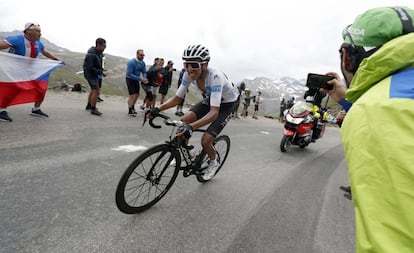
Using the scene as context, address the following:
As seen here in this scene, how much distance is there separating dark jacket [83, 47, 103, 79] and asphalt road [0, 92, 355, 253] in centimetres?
214

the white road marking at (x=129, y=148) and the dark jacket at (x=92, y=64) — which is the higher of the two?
the dark jacket at (x=92, y=64)

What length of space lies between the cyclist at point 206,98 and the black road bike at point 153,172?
289mm

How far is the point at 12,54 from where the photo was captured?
5.90 metres

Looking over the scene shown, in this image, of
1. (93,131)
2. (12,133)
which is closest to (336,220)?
(93,131)

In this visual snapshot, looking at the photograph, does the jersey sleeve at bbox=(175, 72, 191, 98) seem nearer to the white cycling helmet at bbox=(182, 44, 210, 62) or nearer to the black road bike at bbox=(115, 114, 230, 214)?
the white cycling helmet at bbox=(182, 44, 210, 62)

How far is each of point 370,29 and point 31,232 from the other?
3.08m

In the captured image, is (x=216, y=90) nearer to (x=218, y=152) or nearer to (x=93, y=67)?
(x=218, y=152)

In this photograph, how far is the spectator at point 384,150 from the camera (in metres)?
0.75

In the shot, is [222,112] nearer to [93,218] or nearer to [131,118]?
[93,218]

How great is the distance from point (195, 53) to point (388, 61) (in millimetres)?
2794

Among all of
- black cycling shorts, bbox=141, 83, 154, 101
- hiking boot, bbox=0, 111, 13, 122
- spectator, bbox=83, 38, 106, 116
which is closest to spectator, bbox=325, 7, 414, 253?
hiking boot, bbox=0, 111, 13, 122

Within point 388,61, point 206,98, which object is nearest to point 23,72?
point 206,98

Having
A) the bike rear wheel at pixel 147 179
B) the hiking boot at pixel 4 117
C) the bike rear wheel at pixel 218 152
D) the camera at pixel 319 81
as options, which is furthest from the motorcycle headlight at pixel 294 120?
the hiking boot at pixel 4 117

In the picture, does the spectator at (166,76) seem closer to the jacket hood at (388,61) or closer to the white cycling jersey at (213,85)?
the white cycling jersey at (213,85)
